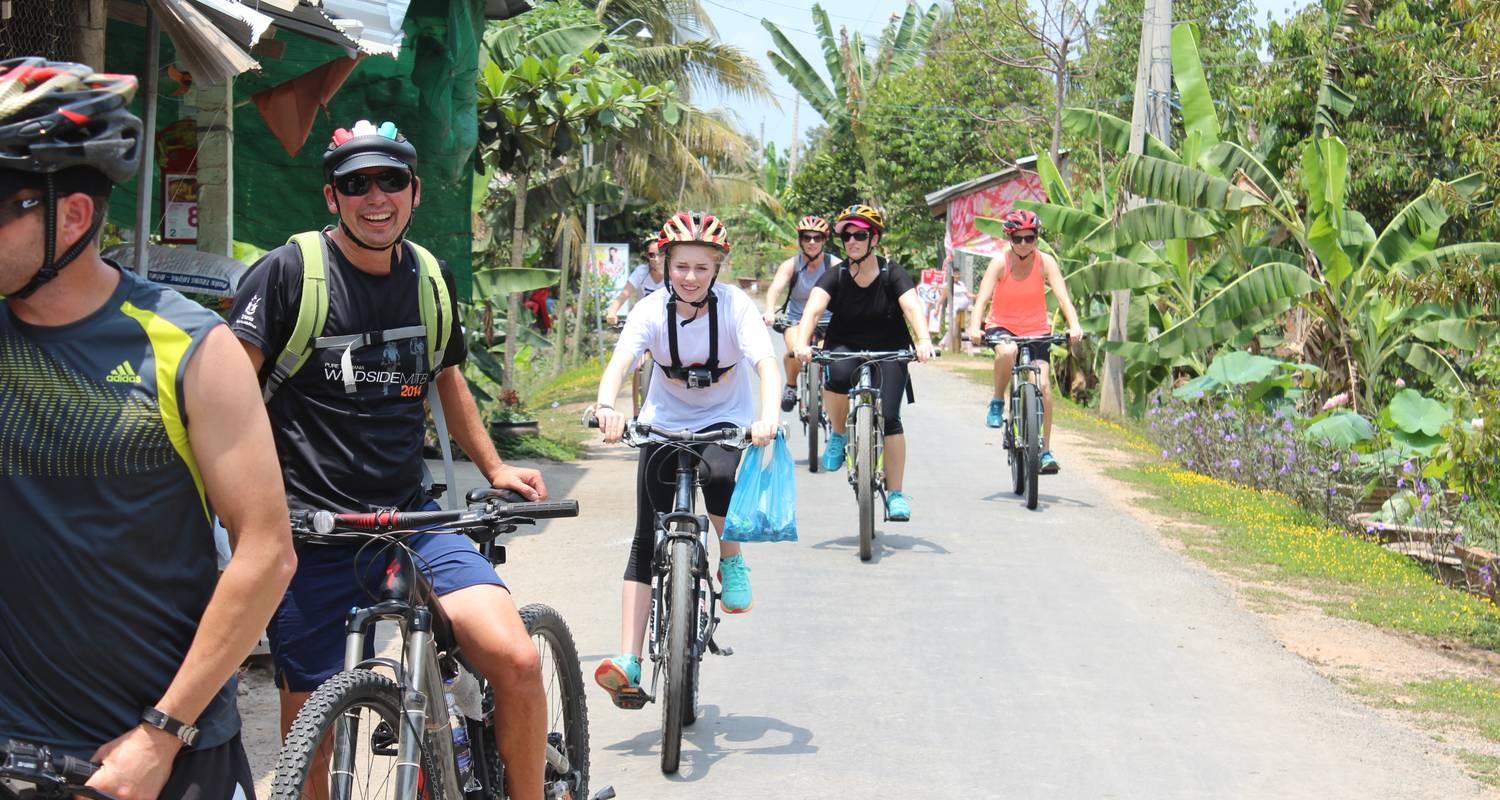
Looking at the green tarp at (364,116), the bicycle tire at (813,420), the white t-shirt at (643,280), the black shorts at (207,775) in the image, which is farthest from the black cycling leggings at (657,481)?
the white t-shirt at (643,280)

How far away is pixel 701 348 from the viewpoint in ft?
21.2

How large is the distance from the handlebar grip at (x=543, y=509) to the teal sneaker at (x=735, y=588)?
8.44ft

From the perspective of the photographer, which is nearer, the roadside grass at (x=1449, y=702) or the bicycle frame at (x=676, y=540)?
the bicycle frame at (x=676, y=540)

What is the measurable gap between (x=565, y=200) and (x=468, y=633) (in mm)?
16639

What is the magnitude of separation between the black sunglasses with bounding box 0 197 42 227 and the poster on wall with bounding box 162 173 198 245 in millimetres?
6911

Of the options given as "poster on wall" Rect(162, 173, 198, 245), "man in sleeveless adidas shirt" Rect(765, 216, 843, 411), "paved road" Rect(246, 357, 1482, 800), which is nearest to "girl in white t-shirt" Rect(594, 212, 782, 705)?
"paved road" Rect(246, 357, 1482, 800)

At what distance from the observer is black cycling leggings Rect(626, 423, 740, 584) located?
6.24m

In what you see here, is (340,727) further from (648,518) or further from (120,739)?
(648,518)

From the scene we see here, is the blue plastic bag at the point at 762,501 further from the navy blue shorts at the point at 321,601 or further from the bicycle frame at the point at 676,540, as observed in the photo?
the navy blue shorts at the point at 321,601

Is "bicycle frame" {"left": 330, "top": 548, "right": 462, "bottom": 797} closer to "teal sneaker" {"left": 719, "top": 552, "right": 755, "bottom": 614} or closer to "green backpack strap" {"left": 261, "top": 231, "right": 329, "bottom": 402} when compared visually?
"green backpack strap" {"left": 261, "top": 231, "right": 329, "bottom": 402}

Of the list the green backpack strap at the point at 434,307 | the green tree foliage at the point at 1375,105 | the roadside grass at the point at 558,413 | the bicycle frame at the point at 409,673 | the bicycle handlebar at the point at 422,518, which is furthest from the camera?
Answer: the green tree foliage at the point at 1375,105

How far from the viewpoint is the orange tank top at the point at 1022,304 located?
487 inches

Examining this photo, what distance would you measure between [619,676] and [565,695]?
3.48 ft

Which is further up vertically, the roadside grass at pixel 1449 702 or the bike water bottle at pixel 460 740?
the bike water bottle at pixel 460 740
